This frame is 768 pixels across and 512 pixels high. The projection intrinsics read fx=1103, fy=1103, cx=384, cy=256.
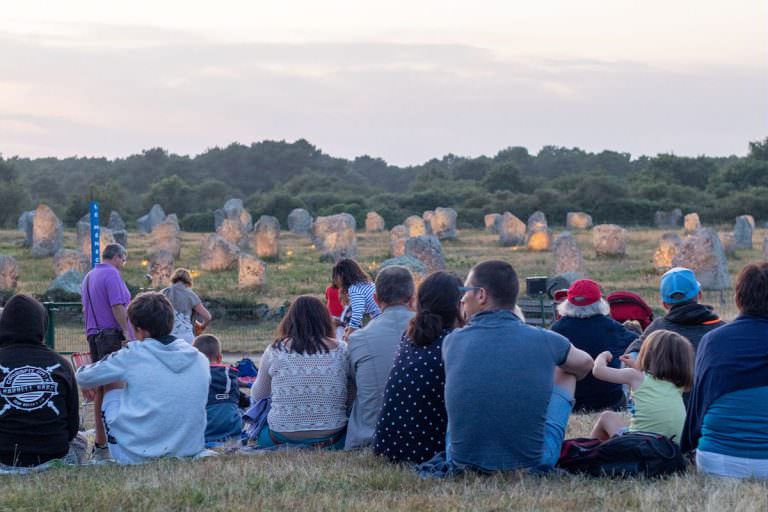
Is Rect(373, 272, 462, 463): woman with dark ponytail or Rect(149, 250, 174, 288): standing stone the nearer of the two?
Rect(373, 272, 462, 463): woman with dark ponytail

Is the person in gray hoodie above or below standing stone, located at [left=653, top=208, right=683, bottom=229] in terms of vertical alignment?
below

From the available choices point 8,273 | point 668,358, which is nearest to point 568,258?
point 8,273

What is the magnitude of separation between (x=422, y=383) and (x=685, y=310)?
80.9 inches

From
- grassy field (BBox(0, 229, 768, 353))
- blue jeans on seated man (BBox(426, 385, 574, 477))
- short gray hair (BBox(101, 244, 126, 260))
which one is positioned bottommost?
grassy field (BBox(0, 229, 768, 353))

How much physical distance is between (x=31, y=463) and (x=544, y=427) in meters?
3.03

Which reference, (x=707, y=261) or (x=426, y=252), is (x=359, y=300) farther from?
(x=707, y=261)

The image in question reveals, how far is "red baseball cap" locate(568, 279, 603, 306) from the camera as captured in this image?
852cm

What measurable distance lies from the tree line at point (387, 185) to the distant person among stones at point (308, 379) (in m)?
45.1

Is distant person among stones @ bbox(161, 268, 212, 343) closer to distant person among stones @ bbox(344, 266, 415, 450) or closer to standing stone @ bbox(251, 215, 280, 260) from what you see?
distant person among stones @ bbox(344, 266, 415, 450)

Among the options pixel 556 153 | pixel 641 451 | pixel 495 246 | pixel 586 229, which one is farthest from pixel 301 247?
pixel 556 153

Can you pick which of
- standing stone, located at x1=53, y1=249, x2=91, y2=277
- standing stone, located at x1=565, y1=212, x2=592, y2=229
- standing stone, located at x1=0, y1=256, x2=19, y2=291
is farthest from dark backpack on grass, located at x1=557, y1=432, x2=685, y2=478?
standing stone, located at x1=565, y1=212, x2=592, y2=229

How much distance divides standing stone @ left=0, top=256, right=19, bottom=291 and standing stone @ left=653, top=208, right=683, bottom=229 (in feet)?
115

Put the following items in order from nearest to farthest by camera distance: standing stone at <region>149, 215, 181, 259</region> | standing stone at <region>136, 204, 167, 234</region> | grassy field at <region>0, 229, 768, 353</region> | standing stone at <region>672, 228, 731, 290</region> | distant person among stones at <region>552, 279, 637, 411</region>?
distant person among stones at <region>552, 279, 637, 411</region> → grassy field at <region>0, 229, 768, 353</region> → standing stone at <region>672, 228, 731, 290</region> → standing stone at <region>149, 215, 181, 259</region> → standing stone at <region>136, 204, 167, 234</region>

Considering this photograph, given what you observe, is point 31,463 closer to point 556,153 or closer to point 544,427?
point 544,427
